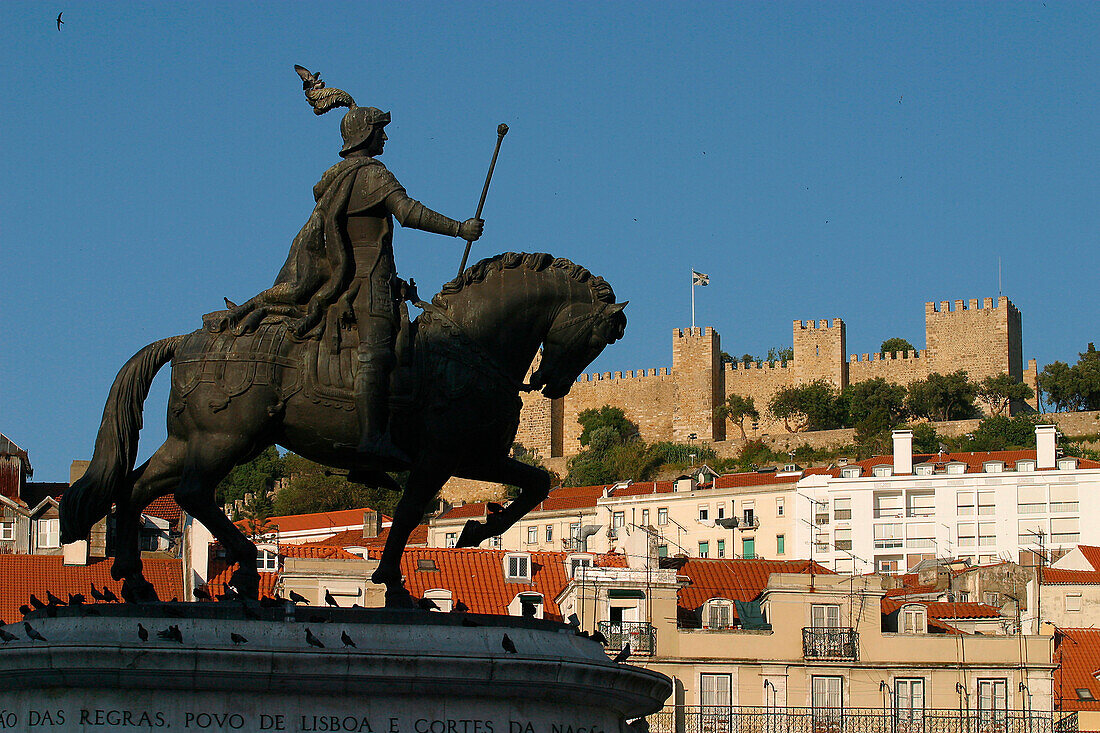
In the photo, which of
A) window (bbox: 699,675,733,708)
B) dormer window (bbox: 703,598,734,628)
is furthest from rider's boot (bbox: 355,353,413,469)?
dormer window (bbox: 703,598,734,628)

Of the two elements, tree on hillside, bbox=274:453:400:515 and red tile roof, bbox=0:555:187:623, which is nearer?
red tile roof, bbox=0:555:187:623

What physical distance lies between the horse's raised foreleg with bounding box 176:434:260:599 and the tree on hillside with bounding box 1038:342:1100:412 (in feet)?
354

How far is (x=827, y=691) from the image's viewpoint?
4106cm

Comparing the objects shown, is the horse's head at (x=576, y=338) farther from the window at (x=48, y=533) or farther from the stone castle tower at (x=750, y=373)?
the stone castle tower at (x=750, y=373)

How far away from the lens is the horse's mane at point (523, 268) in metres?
13.9

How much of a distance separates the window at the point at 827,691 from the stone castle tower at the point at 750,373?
8414 cm

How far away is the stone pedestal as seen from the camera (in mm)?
12070

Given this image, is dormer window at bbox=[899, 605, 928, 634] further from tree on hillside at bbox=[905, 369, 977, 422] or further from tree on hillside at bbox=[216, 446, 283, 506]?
tree on hillside at bbox=[905, 369, 977, 422]

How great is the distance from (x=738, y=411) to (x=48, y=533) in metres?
78.0

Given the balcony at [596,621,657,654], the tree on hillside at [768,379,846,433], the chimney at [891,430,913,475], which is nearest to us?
the balcony at [596,621,657,654]

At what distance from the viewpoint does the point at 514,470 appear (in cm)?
1398

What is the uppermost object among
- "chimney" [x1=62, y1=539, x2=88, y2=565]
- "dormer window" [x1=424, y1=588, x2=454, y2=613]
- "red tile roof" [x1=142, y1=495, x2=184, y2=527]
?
"red tile roof" [x1=142, y1=495, x2=184, y2=527]

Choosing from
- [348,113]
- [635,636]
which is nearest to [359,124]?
[348,113]

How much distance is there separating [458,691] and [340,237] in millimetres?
3275
